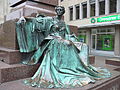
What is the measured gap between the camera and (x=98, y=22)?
618 inches

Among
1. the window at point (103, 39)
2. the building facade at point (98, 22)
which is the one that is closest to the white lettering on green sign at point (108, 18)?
the building facade at point (98, 22)

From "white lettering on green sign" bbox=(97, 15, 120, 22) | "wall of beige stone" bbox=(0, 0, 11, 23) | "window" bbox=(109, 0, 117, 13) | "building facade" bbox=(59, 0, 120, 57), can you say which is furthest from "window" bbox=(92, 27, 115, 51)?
"wall of beige stone" bbox=(0, 0, 11, 23)

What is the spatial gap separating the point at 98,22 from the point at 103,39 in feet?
6.41

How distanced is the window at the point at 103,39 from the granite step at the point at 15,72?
42.8ft

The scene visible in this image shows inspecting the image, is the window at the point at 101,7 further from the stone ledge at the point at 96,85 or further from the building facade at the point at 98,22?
the stone ledge at the point at 96,85

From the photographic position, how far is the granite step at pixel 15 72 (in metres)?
2.93

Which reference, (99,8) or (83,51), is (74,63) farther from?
(99,8)

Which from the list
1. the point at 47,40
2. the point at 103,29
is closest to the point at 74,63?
the point at 47,40

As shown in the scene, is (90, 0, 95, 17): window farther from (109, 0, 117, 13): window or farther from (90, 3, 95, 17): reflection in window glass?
(109, 0, 117, 13): window

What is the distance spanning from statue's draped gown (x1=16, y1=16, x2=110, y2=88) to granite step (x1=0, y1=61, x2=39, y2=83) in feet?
0.58

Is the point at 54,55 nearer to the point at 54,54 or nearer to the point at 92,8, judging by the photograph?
the point at 54,54

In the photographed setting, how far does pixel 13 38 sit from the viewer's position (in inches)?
150

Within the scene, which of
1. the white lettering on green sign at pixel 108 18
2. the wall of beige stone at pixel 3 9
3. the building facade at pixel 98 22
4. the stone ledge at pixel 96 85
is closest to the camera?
the stone ledge at pixel 96 85

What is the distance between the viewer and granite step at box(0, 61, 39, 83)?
115 inches
